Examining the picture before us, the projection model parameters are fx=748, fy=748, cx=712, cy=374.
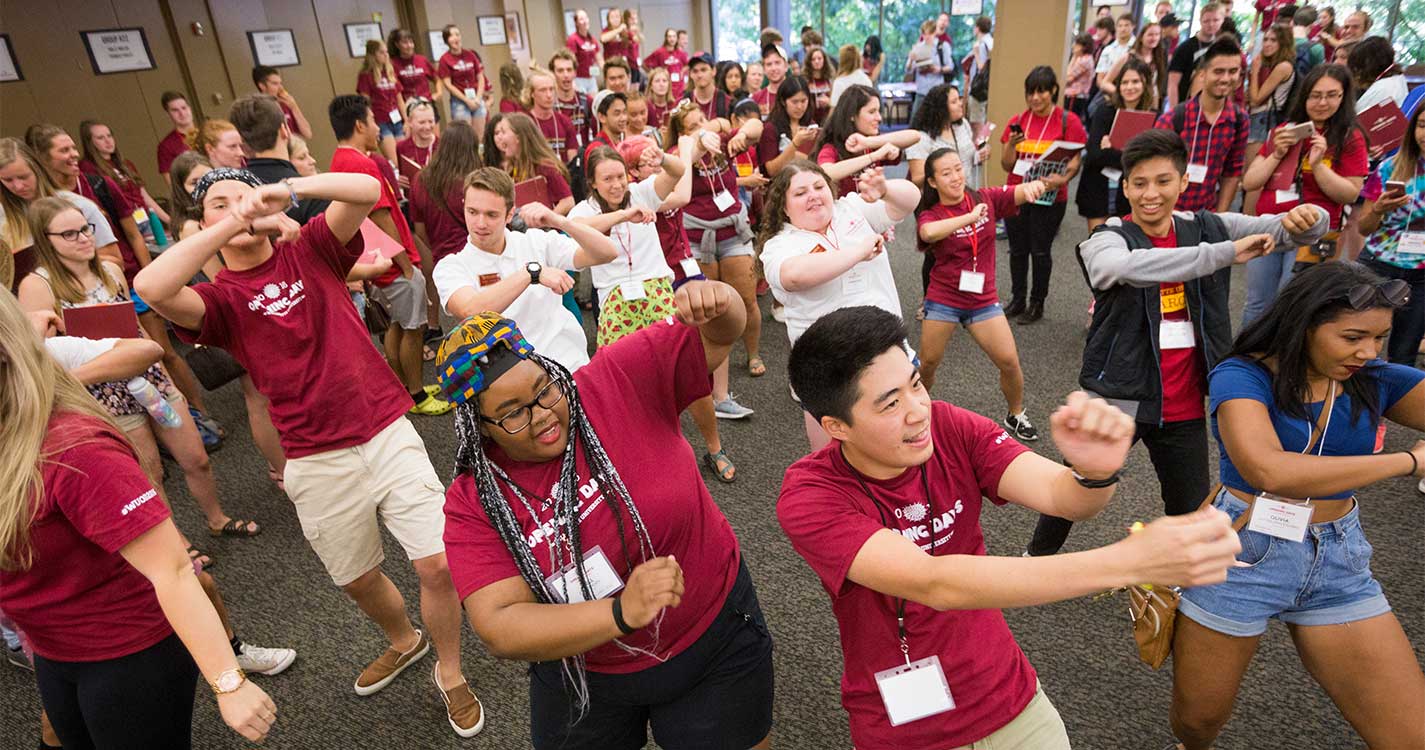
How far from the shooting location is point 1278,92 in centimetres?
573

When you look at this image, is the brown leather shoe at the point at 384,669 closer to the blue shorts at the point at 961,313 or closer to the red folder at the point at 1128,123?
the blue shorts at the point at 961,313

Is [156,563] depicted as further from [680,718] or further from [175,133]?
[175,133]

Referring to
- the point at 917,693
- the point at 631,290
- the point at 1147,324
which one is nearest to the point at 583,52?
the point at 631,290

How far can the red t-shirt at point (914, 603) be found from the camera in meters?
1.50

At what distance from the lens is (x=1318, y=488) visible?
1729mm

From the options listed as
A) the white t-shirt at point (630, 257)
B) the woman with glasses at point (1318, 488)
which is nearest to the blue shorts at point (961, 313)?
the white t-shirt at point (630, 257)

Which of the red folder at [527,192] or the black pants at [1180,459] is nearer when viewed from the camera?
the black pants at [1180,459]

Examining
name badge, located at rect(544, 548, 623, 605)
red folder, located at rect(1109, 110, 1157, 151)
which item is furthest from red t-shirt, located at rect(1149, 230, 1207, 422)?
red folder, located at rect(1109, 110, 1157, 151)

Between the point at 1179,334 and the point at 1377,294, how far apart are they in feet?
2.48

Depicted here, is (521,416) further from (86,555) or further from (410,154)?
(410,154)

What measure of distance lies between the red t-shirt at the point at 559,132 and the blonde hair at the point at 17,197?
3218 millimetres

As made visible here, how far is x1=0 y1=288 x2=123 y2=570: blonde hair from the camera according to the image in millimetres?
1430

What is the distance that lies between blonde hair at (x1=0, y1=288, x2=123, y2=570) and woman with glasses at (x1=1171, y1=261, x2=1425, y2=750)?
8.28 ft

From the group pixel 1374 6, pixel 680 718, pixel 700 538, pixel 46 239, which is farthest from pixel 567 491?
pixel 1374 6
